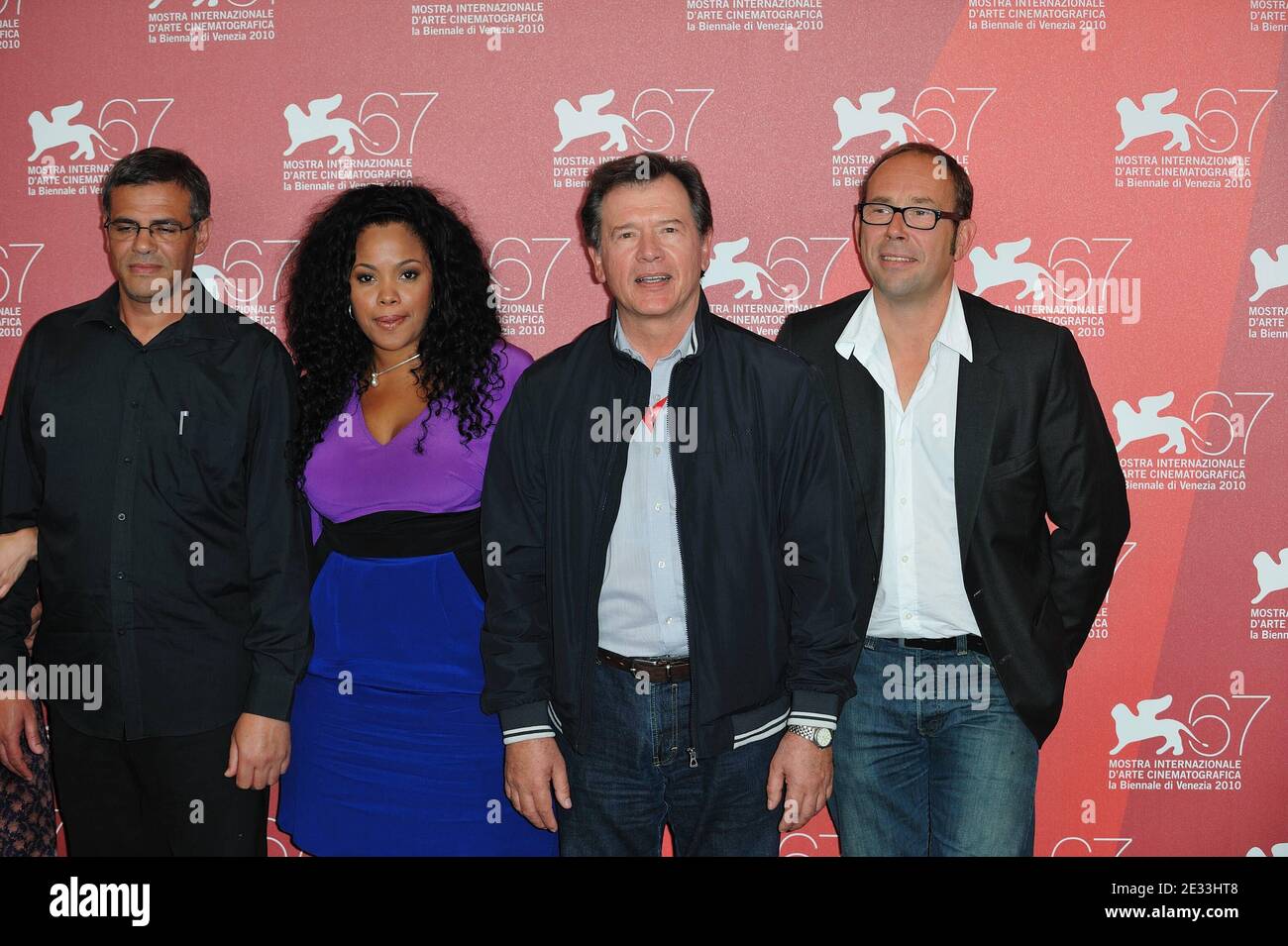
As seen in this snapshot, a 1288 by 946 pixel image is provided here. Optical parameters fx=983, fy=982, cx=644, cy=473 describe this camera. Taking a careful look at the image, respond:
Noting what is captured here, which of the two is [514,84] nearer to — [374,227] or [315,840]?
[374,227]

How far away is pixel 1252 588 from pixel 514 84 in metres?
2.79

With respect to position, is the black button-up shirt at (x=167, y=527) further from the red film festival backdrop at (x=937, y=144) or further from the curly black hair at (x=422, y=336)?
the red film festival backdrop at (x=937, y=144)

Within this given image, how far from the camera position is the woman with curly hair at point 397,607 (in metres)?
2.43

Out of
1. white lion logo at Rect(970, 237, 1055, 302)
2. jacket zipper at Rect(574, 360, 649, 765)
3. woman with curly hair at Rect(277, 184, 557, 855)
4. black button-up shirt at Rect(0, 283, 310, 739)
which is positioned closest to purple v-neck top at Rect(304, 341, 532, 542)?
woman with curly hair at Rect(277, 184, 557, 855)

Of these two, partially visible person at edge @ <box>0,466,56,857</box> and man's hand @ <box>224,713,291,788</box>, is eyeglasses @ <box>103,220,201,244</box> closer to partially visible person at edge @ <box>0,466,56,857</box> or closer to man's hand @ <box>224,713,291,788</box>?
partially visible person at edge @ <box>0,466,56,857</box>

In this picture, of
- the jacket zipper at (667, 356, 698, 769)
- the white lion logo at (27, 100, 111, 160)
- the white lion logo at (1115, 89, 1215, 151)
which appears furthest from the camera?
the white lion logo at (27, 100, 111, 160)

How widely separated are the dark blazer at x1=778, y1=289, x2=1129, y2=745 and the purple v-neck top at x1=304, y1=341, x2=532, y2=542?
924 mm

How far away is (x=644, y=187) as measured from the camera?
2264 millimetres

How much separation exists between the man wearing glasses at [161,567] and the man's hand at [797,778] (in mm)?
1197

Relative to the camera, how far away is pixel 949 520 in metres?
2.42

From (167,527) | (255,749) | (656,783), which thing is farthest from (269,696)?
(656,783)

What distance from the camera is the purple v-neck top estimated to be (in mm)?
2420

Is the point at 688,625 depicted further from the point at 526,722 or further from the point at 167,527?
the point at 167,527

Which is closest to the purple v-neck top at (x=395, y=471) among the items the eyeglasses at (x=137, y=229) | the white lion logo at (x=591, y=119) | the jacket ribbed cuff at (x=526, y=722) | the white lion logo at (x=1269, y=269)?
the jacket ribbed cuff at (x=526, y=722)
